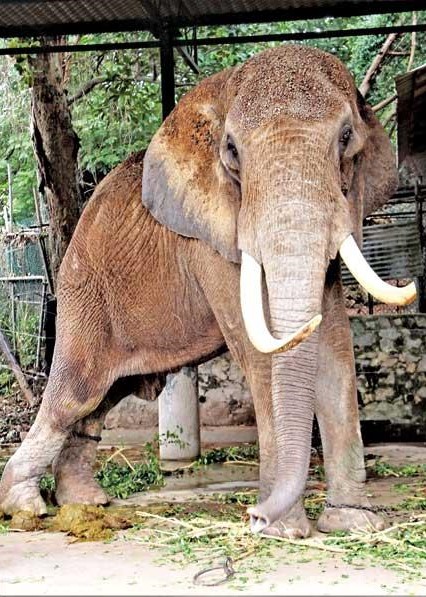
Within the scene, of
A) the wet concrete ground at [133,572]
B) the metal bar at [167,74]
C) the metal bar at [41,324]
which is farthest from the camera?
the metal bar at [41,324]

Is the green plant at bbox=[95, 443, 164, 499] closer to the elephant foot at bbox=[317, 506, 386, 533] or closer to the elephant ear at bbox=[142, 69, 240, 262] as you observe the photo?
the elephant foot at bbox=[317, 506, 386, 533]

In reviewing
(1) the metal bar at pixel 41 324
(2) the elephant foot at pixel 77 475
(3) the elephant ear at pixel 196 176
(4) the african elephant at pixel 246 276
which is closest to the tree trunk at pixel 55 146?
(1) the metal bar at pixel 41 324

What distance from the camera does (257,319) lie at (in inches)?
211

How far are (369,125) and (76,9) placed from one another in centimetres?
317

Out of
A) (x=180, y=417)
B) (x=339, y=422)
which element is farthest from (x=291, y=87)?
(x=180, y=417)

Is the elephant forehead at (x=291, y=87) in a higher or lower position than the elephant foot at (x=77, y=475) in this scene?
higher

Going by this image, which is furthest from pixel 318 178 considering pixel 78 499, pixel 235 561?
pixel 78 499

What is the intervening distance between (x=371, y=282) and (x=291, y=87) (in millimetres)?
1236

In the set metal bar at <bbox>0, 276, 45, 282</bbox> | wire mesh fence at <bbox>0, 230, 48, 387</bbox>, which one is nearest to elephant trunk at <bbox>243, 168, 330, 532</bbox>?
wire mesh fence at <bbox>0, 230, 48, 387</bbox>

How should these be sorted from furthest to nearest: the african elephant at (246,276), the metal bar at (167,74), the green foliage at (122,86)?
the green foliage at (122,86)
the metal bar at (167,74)
the african elephant at (246,276)

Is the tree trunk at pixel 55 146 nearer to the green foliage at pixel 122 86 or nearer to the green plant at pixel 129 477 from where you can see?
the green foliage at pixel 122 86

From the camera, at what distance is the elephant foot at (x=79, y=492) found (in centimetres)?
730

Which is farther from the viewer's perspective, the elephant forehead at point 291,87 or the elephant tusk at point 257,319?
the elephant forehead at point 291,87

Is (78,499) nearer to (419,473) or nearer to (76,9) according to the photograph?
(419,473)
